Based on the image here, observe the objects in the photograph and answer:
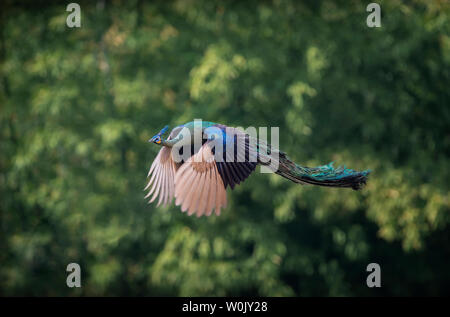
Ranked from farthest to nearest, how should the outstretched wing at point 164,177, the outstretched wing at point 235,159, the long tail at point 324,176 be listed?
the outstretched wing at point 164,177 → the long tail at point 324,176 → the outstretched wing at point 235,159

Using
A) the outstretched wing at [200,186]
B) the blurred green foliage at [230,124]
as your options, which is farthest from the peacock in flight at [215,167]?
the blurred green foliage at [230,124]

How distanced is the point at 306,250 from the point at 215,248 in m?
1.42

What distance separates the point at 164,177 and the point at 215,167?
0.60 m

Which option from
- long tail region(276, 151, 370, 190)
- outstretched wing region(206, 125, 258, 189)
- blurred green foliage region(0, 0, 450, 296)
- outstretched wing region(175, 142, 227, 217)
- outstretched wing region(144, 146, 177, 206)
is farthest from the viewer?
blurred green foliage region(0, 0, 450, 296)

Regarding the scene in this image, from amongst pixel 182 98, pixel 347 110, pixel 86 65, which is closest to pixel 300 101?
pixel 347 110

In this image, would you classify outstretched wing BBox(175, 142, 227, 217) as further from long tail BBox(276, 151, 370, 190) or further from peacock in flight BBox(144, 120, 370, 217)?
long tail BBox(276, 151, 370, 190)

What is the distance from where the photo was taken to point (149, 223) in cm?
877

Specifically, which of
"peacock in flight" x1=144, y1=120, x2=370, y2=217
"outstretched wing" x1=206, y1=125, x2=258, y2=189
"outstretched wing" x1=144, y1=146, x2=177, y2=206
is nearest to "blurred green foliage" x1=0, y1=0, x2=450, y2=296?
"outstretched wing" x1=144, y1=146, x2=177, y2=206

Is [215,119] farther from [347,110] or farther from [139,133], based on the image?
[347,110]

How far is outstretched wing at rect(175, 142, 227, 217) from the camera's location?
367 cm

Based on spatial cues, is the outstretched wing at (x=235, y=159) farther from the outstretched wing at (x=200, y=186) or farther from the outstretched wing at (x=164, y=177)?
the outstretched wing at (x=164, y=177)

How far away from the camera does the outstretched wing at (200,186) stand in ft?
12.0

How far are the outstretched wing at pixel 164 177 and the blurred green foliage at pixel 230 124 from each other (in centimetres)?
343

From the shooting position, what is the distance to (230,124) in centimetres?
809
